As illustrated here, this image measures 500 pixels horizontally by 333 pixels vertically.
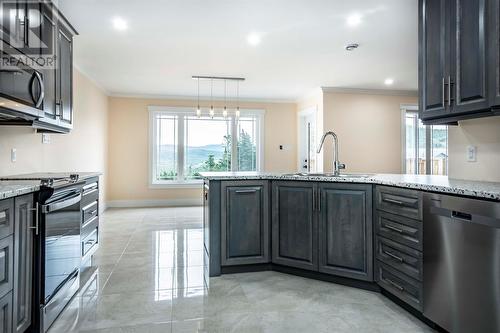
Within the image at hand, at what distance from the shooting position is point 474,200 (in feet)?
5.46

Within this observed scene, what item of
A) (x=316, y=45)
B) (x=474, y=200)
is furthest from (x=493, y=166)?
(x=316, y=45)

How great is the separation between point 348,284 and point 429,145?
527 centimetres

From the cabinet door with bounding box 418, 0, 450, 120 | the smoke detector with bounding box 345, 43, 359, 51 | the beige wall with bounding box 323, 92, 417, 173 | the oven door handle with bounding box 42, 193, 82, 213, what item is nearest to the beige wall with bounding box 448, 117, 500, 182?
the cabinet door with bounding box 418, 0, 450, 120

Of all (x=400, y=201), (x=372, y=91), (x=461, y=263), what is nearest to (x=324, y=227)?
(x=400, y=201)

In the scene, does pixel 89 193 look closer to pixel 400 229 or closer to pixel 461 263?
pixel 400 229

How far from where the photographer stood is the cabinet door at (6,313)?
1.56m

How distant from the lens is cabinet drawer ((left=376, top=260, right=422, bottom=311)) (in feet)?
6.91

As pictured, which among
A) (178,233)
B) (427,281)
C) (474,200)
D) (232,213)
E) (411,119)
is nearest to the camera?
(474,200)

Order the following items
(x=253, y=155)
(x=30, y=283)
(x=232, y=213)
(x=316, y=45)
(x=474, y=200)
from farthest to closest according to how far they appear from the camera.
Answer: (x=253, y=155) < (x=316, y=45) < (x=232, y=213) < (x=30, y=283) < (x=474, y=200)

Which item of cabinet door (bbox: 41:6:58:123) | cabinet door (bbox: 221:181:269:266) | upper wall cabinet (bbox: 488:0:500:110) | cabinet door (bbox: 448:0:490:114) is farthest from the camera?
cabinet door (bbox: 221:181:269:266)

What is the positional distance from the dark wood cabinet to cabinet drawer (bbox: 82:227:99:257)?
41.2 inches

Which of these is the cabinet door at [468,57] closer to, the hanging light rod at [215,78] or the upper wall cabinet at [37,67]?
the upper wall cabinet at [37,67]

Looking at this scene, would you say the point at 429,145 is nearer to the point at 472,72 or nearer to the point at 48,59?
the point at 472,72

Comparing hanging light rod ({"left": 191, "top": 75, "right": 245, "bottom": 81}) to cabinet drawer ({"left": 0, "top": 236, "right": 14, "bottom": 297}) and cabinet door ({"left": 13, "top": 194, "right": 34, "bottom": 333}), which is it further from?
cabinet drawer ({"left": 0, "top": 236, "right": 14, "bottom": 297})
